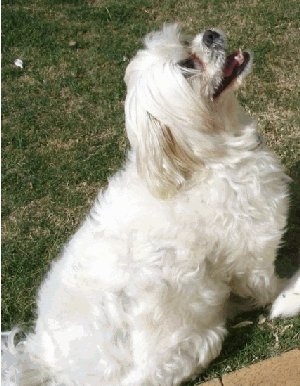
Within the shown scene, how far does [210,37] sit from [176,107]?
1.61 ft

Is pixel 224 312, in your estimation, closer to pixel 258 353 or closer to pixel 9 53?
pixel 258 353

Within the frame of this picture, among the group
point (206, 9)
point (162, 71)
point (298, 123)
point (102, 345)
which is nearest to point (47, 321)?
point (102, 345)

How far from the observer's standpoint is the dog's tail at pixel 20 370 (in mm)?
3256

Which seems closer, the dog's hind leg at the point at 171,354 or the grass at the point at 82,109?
the dog's hind leg at the point at 171,354

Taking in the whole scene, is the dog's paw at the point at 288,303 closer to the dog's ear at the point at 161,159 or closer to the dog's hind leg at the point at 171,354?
the dog's hind leg at the point at 171,354

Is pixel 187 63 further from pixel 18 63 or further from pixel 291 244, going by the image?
pixel 18 63

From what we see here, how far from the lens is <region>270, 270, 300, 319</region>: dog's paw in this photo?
3766 millimetres

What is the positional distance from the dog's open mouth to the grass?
1.23 m

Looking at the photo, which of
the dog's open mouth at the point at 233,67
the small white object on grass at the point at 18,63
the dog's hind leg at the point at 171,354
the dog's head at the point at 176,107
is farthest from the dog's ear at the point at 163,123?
the small white object on grass at the point at 18,63

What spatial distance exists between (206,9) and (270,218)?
369cm

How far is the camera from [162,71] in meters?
3.27

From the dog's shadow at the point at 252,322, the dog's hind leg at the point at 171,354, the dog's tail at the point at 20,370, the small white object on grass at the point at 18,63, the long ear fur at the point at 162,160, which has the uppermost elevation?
the small white object on grass at the point at 18,63

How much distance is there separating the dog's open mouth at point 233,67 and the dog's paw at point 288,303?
3.91ft

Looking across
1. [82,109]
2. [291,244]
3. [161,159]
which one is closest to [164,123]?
[161,159]
